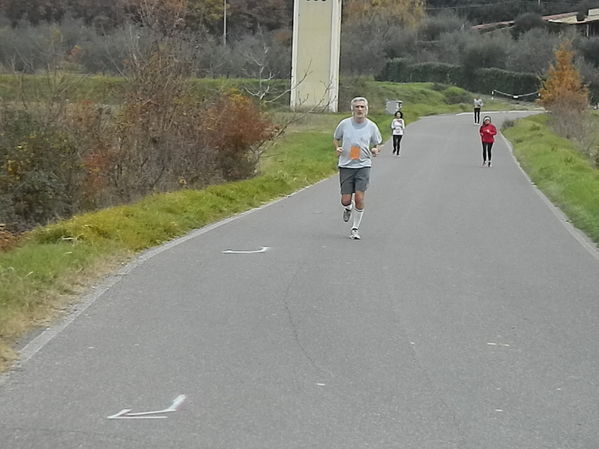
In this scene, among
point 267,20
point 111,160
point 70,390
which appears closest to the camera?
point 70,390

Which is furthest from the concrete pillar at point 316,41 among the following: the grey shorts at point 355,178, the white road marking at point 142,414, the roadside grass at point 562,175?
the white road marking at point 142,414

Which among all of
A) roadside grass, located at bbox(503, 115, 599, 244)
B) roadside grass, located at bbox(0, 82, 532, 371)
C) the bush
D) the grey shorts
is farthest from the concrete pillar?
the grey shorts

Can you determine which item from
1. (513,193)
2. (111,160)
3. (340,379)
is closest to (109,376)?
(340,379)

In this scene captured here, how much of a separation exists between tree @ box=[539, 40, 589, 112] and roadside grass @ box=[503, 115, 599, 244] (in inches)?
251

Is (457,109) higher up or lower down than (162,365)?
lower down

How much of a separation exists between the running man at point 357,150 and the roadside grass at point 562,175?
3.74 meters

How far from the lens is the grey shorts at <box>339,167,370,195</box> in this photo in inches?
534

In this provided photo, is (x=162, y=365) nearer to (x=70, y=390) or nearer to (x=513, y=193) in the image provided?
(x=70, y=390)

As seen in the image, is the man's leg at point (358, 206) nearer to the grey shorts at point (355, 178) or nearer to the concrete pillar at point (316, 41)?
the grey shorts at point (355, 178)

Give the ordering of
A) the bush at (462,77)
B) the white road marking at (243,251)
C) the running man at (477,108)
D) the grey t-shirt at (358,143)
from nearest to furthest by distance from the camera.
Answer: the white road marking at (243,251) → the grey t-shirt at (358,143) → the running man at (477,108) → the bush at (462,77)

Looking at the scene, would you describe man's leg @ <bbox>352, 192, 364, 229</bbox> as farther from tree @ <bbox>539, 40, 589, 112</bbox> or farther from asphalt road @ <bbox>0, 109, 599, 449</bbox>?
tree @ <bbox>539, 40, 589, 112</bbox>

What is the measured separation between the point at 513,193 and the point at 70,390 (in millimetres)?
17340

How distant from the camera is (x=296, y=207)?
18047 millimetres

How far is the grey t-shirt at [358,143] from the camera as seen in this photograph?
13.4 meters
